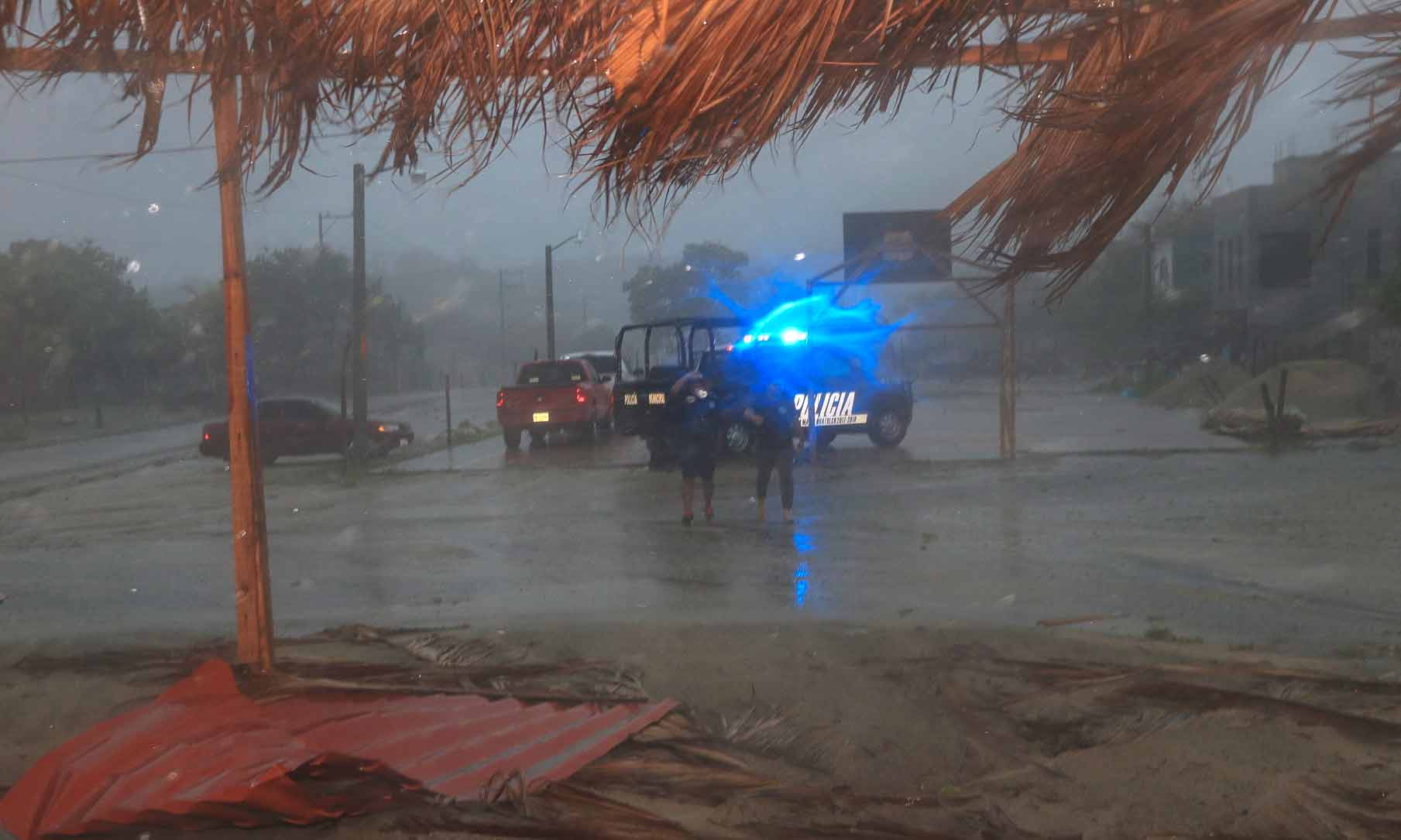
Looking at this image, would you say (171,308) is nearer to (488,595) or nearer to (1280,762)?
(488,595)

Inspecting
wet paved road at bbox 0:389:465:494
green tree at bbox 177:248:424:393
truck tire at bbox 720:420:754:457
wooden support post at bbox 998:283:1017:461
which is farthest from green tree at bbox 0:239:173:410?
wooden support post at bbox 998:283:1017:461

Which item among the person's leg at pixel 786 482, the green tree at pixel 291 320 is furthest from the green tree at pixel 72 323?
the person's leg at pixel 786 482

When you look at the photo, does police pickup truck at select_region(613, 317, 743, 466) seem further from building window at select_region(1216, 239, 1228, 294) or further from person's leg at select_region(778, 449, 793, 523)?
building window at select_region(1216, 239, 1228, 294)

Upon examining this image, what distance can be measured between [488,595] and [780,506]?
5305mm

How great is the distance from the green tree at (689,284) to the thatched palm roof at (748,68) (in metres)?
14.3

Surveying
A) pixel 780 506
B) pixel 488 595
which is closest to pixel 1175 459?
pixel 780 506

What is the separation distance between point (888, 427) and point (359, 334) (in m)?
9.20

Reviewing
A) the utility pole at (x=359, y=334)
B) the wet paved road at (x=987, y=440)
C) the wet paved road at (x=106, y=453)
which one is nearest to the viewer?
the wet paved road at (x=987, y=440)

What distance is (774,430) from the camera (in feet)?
40.7

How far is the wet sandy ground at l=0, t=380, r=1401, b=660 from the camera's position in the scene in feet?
29.0

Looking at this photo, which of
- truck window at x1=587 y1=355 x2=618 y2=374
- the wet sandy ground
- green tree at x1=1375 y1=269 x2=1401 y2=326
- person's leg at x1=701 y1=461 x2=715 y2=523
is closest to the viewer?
the wet sandy ground

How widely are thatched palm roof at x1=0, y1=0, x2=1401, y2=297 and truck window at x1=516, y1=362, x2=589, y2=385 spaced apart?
67.5ft

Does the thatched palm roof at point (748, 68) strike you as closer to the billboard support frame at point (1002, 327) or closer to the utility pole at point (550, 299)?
the billboard support frame at point (1002, 327)

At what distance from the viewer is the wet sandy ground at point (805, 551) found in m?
8.84
